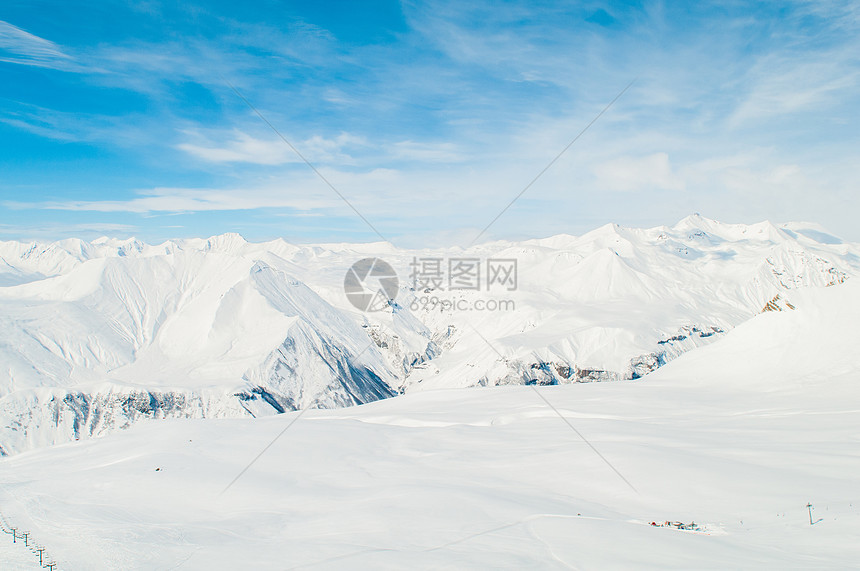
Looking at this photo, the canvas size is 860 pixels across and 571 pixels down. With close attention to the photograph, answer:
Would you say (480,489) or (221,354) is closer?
(480,489)

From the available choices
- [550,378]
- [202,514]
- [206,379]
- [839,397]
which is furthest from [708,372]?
[206,379]

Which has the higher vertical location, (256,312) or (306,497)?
(256,312)

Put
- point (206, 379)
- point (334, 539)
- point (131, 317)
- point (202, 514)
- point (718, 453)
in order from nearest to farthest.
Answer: point (334, 539) < point (202, 514) < point (718, 453) < point (206, 379) < point (131, 317)

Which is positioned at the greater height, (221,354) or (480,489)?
(221,354)

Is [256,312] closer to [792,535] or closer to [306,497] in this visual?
[306,497]

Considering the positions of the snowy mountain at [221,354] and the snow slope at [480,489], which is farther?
the snowy mountain at [221,354]

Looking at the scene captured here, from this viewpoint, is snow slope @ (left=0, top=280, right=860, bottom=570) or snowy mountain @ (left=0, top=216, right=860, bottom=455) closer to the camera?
snow slope @ (left=0, top=280, right=860, bottom=570)

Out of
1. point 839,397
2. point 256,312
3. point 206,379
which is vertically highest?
point 256,312

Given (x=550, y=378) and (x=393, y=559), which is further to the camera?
(x=550, y=378)
